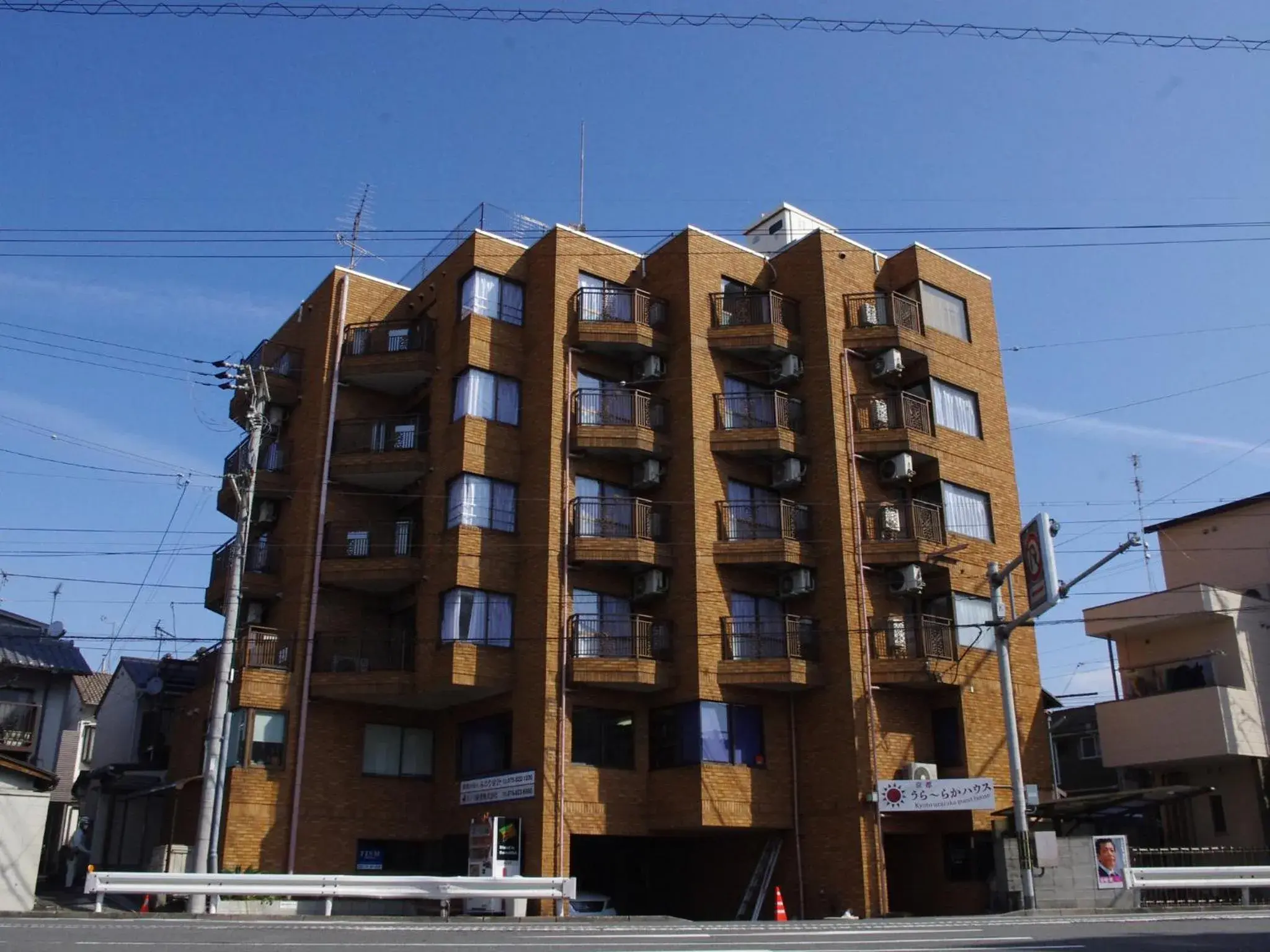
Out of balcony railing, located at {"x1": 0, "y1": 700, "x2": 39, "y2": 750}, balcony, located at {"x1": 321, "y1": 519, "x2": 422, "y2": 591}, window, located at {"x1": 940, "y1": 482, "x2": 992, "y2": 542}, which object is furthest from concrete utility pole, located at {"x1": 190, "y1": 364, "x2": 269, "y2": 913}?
window, located at {"x1": 940, "y1": 482, "x2": 992, "y2": 542}

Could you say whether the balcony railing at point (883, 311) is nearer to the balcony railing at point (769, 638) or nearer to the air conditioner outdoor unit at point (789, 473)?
the air conditioner outdoor unit at point (789, 473)

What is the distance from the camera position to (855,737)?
31875 mm


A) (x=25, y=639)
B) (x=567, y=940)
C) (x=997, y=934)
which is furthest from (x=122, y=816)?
(x=997, y=934)

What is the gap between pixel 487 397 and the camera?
34938mm

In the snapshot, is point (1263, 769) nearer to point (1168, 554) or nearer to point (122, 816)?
point (1168, 554)

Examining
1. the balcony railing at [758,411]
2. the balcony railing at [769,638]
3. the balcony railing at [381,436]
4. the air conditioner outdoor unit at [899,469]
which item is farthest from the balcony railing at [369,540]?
the air conditioner outdoor unit at [899,469]

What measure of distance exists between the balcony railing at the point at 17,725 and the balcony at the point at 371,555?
41.0 feet

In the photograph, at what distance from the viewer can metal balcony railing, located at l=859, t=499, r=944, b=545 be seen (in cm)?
3459

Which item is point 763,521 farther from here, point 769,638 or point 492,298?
point 492,298

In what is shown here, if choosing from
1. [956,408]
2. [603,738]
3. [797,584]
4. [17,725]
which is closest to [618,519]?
[797,584]

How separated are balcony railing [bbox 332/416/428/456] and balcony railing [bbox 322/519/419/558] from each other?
88.3 inches

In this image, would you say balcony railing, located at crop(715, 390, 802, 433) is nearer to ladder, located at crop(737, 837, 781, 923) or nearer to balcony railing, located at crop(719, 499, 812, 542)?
balcony railing, located at crop(719, 499, 812, 542)

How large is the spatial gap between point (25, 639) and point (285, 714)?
1463cm

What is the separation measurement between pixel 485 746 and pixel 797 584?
10026 mm
